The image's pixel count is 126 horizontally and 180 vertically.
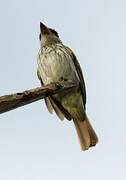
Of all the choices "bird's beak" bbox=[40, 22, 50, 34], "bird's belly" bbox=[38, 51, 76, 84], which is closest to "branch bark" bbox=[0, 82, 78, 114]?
"bird's belly" bbox=[38, 51, 76, 84]

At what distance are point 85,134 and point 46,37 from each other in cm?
221

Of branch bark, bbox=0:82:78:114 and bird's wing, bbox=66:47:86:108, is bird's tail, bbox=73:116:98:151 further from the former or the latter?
branch bark, bbox=0:82:78:114

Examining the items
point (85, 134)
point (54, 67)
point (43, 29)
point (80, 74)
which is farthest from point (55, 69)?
point (43, 29)

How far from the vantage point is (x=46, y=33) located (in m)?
8.59

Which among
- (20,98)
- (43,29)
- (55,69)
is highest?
(20,98)

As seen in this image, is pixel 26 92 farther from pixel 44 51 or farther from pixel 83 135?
pixel 44 51

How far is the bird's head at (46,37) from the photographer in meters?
8.40

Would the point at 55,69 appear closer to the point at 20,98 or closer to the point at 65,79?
the point at 65,79

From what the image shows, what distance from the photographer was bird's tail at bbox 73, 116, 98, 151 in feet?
21.4

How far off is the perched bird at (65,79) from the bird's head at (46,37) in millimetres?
330

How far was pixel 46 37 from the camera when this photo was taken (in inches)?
335

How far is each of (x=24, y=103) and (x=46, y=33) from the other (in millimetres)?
6740

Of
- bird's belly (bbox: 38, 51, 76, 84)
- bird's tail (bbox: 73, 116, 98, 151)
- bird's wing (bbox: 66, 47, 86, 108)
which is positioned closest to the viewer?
bird's tail (bbox: 73, 116, 98, 151)

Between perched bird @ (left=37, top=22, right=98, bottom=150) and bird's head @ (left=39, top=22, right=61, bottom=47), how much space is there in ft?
1.08
